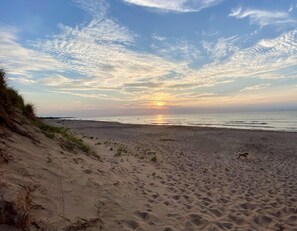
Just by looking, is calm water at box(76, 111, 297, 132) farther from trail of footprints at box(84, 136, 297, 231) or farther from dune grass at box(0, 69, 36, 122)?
dune grass at box(0, 69, 36, 122)

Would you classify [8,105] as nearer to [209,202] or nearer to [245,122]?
[209,202]

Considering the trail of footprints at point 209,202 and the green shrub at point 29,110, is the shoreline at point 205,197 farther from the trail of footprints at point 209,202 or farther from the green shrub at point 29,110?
the green shrub at point 29,110

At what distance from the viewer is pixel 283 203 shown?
770cm

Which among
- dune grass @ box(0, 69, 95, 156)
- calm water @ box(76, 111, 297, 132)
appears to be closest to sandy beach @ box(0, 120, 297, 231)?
dune grass @ box(0, 69, 95, 156)

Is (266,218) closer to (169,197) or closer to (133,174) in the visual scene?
(169,197)

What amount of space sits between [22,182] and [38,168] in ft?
3.62

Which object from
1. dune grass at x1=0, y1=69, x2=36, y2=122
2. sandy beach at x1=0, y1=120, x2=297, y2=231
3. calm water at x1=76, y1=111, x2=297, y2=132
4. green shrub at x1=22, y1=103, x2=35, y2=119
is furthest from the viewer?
calm water at x1=76, y1=111, x2=297, y2=132

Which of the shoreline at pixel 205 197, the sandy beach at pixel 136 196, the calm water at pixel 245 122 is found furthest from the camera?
the calm water at pixel 245 122

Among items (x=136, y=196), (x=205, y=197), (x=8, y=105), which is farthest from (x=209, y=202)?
(x=8, y=105)

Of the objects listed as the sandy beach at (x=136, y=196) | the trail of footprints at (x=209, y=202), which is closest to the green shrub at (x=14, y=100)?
the sandy beach at (x=136, y=196)

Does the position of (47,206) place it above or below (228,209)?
above

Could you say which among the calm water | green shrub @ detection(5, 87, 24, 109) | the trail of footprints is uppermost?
green shrub @ detection(5, 87, 24, 109)

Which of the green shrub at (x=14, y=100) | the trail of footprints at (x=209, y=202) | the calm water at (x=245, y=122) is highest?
the green shrub at (x=14, y=100)

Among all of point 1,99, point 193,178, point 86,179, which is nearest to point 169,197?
point 86,179
